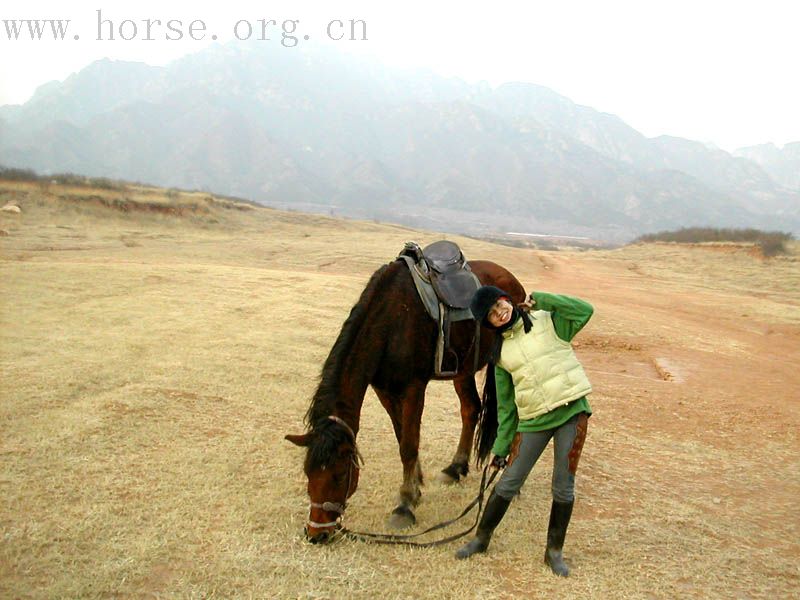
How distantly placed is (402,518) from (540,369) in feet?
5.11

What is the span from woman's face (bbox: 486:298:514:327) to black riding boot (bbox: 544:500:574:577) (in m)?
1.19

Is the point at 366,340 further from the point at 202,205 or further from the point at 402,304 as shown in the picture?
the point at 202,205

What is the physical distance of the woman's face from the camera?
3.20m

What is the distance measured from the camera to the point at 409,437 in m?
3.99

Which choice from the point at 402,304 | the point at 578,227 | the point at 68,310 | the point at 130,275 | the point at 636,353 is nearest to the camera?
the point at 402,304

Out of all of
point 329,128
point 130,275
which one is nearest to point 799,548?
point 130,275

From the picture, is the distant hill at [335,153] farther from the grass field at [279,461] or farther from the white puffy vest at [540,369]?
the white puffy vest at [540,369]

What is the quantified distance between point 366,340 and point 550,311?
1.23 metres

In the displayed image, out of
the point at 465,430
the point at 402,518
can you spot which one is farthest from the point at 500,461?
the point at 465,430

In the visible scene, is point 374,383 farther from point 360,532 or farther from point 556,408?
point 556,408

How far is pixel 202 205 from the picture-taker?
104 feet

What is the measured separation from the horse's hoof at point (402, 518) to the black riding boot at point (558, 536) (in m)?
0.98

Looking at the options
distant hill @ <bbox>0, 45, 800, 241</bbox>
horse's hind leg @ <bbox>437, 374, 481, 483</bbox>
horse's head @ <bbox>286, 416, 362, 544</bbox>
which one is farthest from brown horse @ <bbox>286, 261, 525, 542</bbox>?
distant hill @ <bbox>0, 45, 800, 241</bbox>

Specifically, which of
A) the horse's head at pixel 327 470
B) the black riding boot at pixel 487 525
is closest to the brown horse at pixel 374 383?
the horse's head at pixel 327 470
